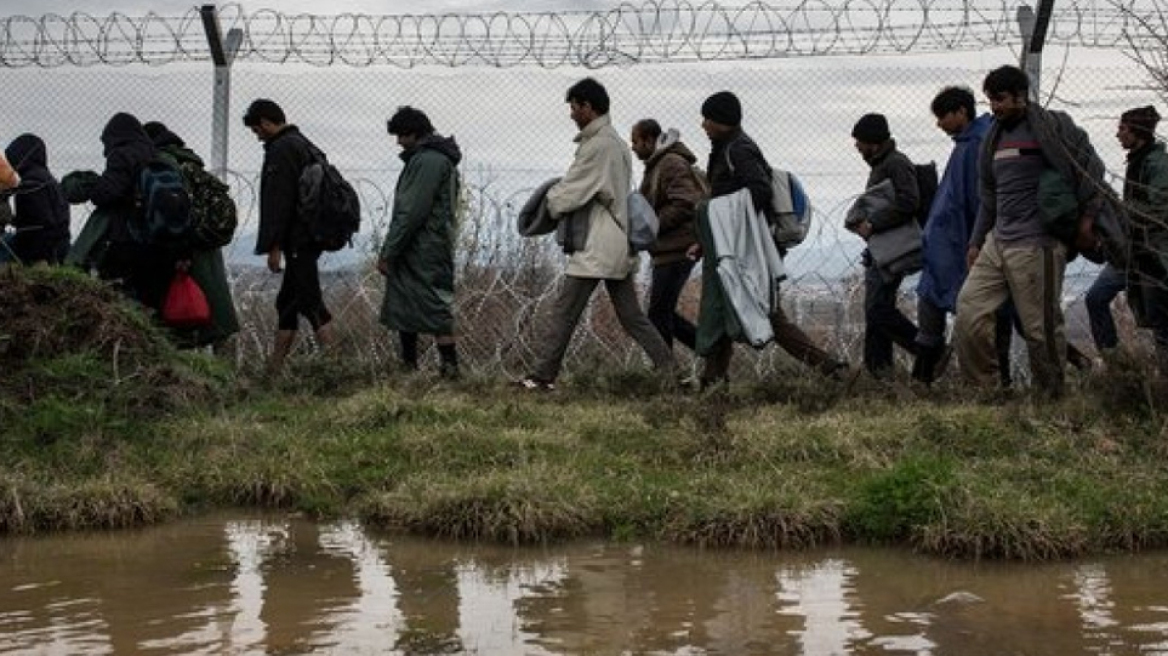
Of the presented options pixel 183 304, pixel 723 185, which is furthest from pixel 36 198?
pixel 723 185

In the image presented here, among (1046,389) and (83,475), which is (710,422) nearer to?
(1046,389)

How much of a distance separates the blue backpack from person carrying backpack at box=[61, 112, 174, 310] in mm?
26

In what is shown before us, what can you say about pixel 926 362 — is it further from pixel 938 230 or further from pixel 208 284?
pixel 208 284

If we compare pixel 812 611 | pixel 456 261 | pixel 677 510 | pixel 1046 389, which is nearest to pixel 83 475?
pixel 677 510

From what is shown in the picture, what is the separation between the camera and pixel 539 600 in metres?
5.19

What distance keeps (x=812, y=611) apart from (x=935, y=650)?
59 centimetres

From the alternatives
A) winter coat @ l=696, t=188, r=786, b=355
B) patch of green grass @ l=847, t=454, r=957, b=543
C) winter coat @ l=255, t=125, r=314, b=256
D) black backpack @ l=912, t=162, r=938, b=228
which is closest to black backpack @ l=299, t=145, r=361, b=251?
winter coat @ l=255, t=125, r=314, b=256

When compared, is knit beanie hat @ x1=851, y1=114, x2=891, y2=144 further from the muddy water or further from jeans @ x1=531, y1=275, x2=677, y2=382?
the muddy water

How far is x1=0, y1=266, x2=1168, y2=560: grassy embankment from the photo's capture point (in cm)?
599

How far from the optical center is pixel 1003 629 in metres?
4.75

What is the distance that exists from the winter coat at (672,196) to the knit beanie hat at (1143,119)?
2.36 m

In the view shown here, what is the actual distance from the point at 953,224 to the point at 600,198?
6.48 ft

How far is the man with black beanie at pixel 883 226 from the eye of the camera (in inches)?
369

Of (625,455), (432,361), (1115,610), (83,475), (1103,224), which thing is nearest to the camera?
(1115,610)
